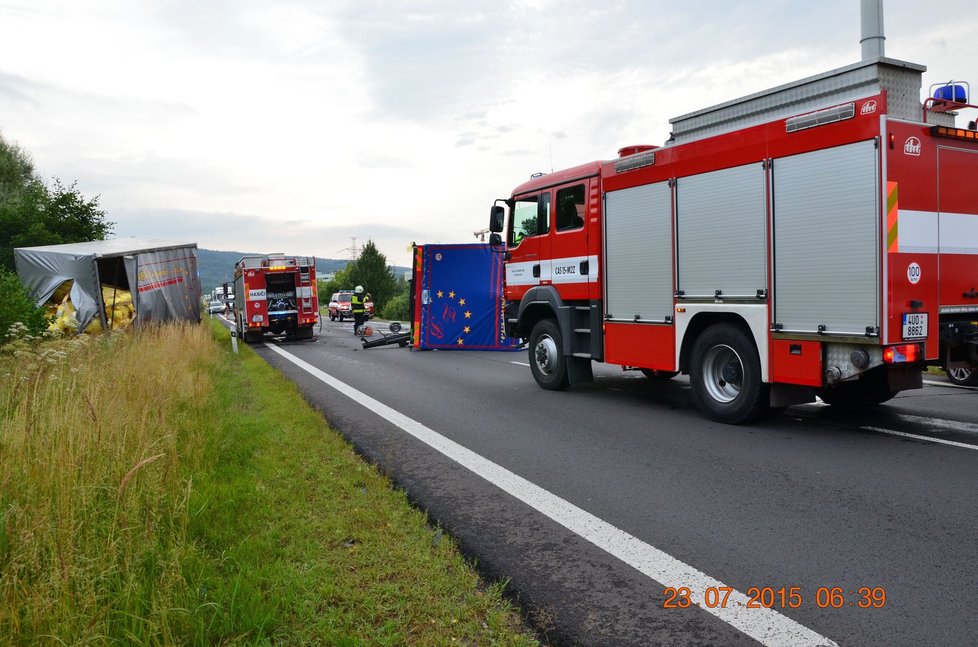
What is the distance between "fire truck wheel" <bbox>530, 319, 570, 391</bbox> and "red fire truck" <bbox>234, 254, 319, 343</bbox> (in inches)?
540

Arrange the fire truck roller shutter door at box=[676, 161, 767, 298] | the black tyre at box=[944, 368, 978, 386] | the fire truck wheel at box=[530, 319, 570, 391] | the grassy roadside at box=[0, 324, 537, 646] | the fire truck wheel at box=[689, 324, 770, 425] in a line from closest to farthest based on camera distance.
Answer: the grassy roadside at box=[0, 324, 537, 646], the fire truck roller shutter door at box=[676, 161, 767, 298], the fire truck wheel at box=[689, 324, 770, 425], the black tyre at box=[944, 368, 978, 386], the fire truck wheel at box=[530, 319, 570, 391]

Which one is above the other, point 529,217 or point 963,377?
point 529,217

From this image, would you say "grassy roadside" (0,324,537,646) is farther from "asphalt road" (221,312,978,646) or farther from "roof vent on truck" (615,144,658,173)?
"roof vent on truck" (615,144,658,173)

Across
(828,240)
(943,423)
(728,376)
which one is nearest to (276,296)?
(728,376)

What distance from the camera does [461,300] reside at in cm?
1798

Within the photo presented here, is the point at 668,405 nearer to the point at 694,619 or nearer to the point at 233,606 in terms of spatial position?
the point at 694,619

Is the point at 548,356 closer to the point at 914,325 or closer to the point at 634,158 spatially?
the point at 634,158

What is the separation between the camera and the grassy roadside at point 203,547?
112 inches

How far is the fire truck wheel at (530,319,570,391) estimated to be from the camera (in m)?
9.77

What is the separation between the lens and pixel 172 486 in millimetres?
4320

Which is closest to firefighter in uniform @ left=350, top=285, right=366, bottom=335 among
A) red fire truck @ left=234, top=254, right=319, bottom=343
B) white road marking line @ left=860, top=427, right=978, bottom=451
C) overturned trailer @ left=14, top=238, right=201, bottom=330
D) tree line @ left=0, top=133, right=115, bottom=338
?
red fire truck @ left=234, top=254, right=319, bottom=343

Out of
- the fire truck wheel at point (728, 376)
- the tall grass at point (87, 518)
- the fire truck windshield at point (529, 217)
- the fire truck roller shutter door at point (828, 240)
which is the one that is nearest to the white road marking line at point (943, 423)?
the fire truck wheel at point (728, 376)

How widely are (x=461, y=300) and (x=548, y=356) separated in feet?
26.9

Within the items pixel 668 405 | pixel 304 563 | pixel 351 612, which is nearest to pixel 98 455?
pixel 304 563
